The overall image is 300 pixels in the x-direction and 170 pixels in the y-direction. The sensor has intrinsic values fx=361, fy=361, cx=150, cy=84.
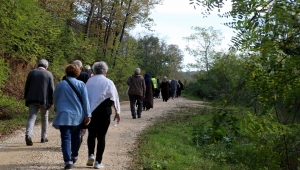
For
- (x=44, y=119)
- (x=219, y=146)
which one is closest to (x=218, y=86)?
(x=219, y=146)

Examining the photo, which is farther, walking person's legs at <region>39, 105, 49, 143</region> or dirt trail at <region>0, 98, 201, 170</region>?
walking person's legs at <region>39, 105, 49, 143</region>

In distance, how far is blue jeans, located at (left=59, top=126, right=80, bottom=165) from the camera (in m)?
5.86

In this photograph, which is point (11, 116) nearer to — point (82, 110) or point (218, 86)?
point (82, 110)

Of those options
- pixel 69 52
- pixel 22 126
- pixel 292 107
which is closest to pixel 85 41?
pixel 69 52

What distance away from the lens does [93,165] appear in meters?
6.36

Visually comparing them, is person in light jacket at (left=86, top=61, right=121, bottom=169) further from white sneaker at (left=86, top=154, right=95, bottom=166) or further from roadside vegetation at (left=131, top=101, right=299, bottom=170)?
roadside vegetation at (left=131, top=101, right=299, bottom=170)

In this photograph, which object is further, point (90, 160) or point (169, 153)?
point (169, 153)

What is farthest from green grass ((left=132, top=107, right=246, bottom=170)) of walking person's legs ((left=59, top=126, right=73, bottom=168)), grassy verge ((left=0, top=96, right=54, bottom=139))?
grassy verge ((left=0, top=96, right=54, bottom=139))

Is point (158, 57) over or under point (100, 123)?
over

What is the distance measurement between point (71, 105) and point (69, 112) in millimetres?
134

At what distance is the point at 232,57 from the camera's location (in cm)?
606

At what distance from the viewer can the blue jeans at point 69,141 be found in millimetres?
5855

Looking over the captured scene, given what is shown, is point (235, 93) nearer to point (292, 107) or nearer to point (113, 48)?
point (292, 107)

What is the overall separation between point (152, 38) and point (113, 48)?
31.4m
